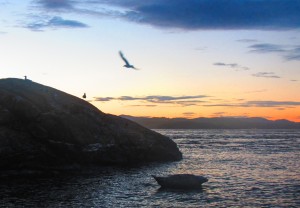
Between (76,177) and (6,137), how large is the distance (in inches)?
490

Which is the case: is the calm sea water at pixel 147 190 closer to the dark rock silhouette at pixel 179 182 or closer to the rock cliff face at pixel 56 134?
the dark rock silhouette at pixel 179 182

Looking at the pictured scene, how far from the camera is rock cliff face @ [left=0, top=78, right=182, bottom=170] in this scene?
193 ft

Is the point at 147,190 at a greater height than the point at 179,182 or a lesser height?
lesser

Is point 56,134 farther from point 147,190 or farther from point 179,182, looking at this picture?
point 179,182

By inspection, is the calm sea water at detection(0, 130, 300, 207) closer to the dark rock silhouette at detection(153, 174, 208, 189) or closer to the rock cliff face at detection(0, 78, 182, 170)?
the dark rock silhouette at detection(153, 174, 208, 189)

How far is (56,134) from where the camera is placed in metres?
63.4

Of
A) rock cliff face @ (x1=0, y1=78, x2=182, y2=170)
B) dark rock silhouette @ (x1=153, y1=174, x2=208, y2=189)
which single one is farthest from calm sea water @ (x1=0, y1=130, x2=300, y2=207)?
rock cliff face @ (x1=0, y1=78, x2=182, y2=170)

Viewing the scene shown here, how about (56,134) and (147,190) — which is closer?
(147,190)

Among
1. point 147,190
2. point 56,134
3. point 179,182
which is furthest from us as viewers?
point 56,134

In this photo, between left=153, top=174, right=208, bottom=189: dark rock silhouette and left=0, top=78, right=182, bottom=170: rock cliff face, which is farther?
left=0, top=78, right=182, bottom=170: rock cliff face

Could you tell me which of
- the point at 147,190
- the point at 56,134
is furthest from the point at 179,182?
the point at 56,134

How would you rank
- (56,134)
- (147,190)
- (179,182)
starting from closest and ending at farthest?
(147,190)
(179,182)
(56,134)

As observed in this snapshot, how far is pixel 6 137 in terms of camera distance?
2274 inches

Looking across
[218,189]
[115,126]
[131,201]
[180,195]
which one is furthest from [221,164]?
[131,201]
